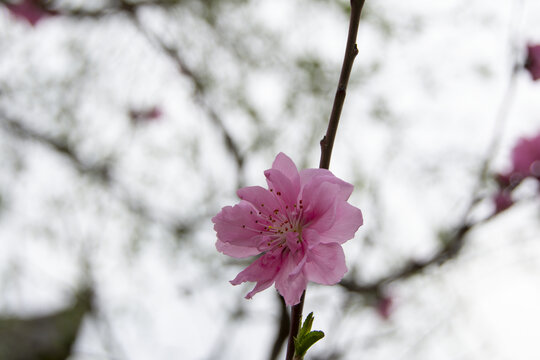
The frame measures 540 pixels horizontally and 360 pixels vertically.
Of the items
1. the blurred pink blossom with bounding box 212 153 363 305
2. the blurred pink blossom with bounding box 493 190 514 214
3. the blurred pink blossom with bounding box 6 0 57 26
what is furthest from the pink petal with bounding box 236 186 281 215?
the blurred pink blossom with bounding box 6 0 57 26

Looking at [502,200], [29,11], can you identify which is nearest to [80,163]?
[29,11]

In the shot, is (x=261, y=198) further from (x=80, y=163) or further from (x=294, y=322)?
(x=80, y=163)

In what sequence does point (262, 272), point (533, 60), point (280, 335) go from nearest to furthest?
point (262, 272)
point (533, 60)
point (280, 335)

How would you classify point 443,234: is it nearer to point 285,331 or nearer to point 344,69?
point 285,331

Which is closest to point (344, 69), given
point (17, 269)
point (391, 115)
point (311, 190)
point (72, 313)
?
point (311, 190)

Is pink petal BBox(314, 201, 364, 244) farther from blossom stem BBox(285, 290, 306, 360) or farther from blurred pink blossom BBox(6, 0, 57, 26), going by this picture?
blurred pink blossom BBox(6, 0, 57, 26)

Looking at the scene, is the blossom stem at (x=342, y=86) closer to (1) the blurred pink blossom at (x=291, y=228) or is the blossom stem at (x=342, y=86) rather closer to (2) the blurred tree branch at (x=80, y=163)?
(1) the blurred pink blossom at (x=291, y=228)
